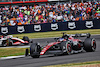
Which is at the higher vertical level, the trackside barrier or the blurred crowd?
the blurred crowd

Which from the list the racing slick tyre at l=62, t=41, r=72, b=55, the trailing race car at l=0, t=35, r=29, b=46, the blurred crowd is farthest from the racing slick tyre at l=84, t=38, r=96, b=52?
the blurred crowd

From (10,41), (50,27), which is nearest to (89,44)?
(10,41)

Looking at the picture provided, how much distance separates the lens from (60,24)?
3238 cm

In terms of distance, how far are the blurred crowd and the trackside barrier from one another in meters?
0.84

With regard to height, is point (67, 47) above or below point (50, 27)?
below

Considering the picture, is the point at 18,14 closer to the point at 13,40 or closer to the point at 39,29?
the point at 39,29

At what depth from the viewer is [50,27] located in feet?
108

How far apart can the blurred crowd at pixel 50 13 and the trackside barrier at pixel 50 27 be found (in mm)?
845

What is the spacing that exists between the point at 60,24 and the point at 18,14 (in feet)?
18.6

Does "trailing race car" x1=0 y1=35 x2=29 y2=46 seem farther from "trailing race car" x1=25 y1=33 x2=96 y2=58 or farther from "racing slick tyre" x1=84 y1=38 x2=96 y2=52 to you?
"racing slick tyre" x1=84 y1=38 x2=96 y2=52

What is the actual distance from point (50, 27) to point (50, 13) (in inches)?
87.0

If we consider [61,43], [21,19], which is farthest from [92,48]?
[21,19]

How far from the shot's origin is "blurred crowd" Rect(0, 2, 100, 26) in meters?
33.2

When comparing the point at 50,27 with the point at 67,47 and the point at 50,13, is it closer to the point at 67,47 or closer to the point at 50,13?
the point at 50,13
